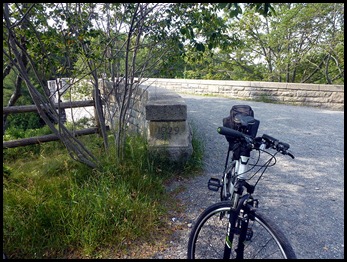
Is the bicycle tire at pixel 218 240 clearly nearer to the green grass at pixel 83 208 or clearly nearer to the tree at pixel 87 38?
the green grass at pixel 83 208

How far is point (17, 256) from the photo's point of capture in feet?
7.00

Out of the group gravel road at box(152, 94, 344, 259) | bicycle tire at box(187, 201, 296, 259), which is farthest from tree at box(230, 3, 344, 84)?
bicycle tire at box(187, 201, 296, 259)

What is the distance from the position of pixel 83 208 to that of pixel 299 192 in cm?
265

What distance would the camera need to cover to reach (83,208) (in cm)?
245

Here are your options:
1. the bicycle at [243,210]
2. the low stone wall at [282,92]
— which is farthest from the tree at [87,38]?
the low stone wall at [282,92]

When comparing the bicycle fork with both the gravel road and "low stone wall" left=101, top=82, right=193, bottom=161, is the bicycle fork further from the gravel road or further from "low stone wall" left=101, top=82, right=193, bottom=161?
"low stone wall" left=101, top=82, right=193, bottom=161

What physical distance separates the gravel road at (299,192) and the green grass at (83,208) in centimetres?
34

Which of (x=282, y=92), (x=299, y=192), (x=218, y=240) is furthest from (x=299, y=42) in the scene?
(x=218, y=240)

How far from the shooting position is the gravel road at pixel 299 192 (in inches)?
92.3

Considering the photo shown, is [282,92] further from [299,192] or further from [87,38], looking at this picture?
[87,38]

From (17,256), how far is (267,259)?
216 cm

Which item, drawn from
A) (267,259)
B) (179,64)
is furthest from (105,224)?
(179,64)

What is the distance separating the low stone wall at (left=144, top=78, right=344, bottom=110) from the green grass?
456 cm

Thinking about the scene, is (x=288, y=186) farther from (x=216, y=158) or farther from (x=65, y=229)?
(x=65, y=229)
